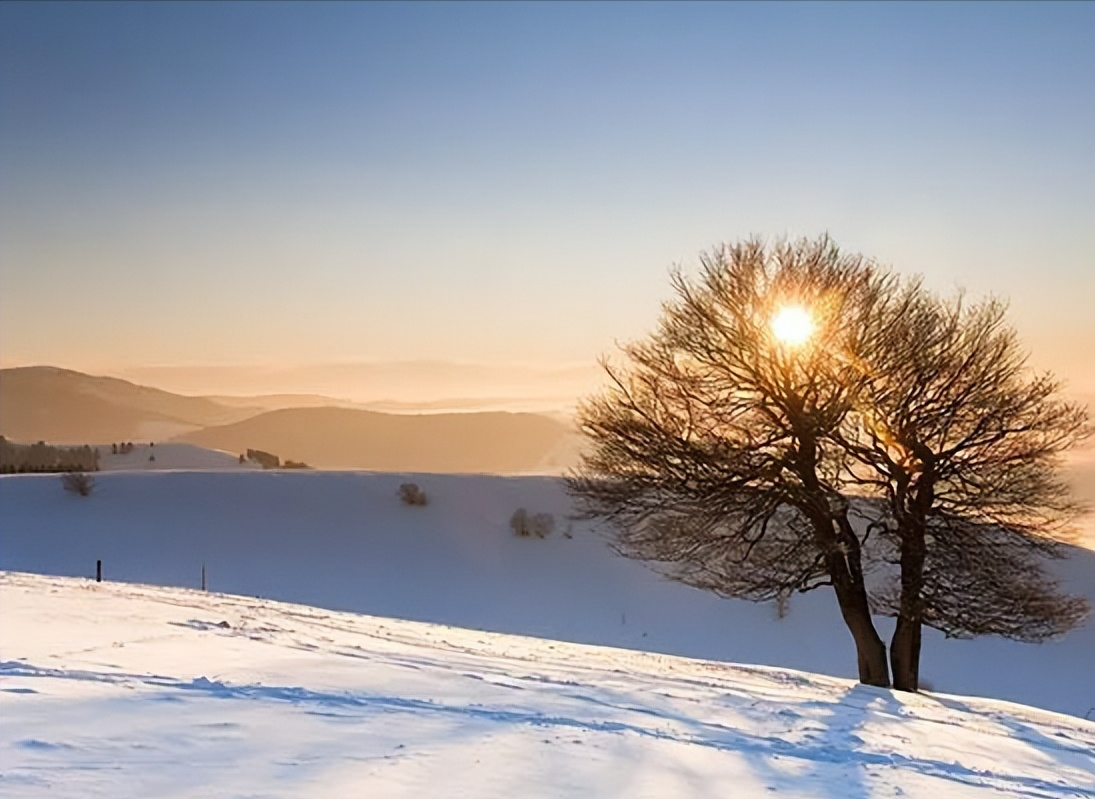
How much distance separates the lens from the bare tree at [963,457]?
14.5 metres

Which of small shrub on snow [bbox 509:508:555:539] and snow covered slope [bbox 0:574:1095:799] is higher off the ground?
snow covered slope [bbox 0:574:1095:799]

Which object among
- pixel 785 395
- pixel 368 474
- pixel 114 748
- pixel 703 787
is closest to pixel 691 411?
pixel 785 395

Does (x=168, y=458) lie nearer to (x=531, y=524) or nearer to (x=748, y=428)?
(x=531, y=524)

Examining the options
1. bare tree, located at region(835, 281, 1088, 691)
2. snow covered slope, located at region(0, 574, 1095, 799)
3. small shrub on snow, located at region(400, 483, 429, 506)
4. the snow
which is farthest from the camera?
the snow

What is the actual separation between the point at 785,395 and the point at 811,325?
48.3 inches

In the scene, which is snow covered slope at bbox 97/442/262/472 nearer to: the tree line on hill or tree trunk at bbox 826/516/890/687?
the tree line on hill

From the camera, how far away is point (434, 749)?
5852mm

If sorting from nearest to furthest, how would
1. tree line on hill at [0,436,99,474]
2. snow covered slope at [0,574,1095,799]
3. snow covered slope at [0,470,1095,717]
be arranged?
snow covered slope at [0,574,1095,799]
snow covered slope at [0,470,1095,717]
tree line on hill at [0,436,99,474]

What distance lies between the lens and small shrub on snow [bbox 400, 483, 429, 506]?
37.7 meters

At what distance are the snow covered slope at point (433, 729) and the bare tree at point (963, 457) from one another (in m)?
3.21

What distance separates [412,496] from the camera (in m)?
37.8

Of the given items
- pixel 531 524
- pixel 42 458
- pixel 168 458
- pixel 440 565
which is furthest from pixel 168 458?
pixel 440 565

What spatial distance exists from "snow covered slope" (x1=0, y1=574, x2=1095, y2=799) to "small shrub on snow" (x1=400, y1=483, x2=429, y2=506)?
1018 inches

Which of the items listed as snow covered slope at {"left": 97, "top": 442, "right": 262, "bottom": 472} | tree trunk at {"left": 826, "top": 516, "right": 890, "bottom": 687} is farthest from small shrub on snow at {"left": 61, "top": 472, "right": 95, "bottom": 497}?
tree trunk at {"left": 826, "top": 516, "right": 890, "bottom": 687}
